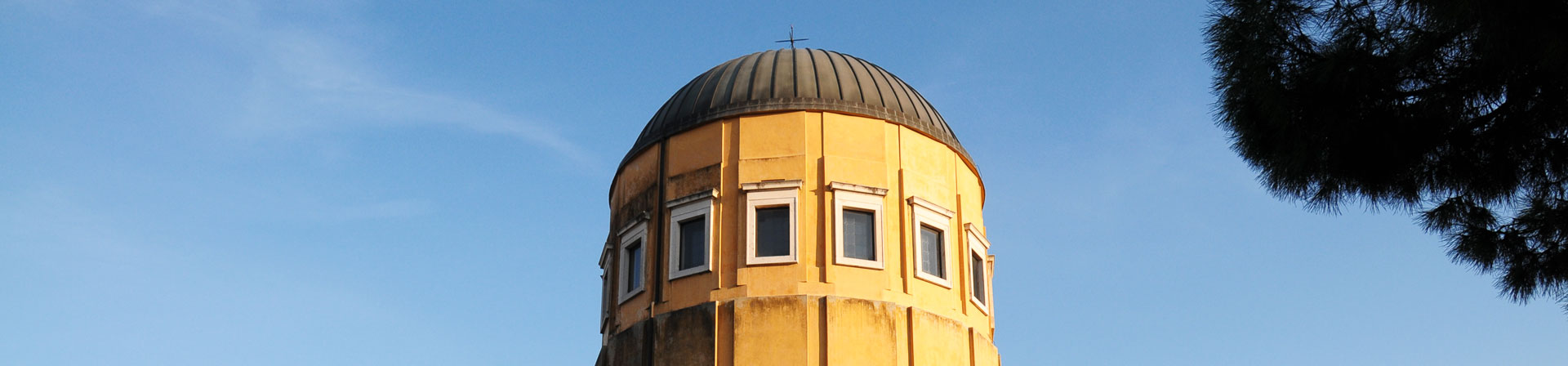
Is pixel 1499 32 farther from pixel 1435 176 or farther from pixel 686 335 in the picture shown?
pixel 686 335

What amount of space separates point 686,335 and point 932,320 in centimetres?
437

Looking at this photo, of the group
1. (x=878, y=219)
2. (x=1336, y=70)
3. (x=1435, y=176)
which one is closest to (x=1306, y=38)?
(x=1336, y=70)

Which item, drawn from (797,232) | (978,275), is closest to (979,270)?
(978,275)

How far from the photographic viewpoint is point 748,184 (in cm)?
2544

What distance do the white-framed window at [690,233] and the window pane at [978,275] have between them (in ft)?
17.8

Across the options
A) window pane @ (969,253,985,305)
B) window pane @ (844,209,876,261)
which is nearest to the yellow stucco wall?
window pane @ (844,209,876,261)

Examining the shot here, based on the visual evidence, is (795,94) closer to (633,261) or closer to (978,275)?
(633,261)

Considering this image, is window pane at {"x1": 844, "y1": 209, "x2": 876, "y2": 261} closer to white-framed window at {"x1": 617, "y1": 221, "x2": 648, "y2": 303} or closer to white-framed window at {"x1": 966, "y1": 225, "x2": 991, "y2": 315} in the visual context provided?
white-framed window at {"x1": 966, "y1": 225, "x2": 991, "y2": 315}

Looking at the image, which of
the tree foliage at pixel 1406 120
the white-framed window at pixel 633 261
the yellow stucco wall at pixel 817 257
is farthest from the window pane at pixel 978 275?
the tree foliage at pixel 1406 120

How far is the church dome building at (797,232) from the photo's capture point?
24359mm

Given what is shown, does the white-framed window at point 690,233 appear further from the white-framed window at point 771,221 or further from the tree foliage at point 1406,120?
the tree foliage at point 1406,120

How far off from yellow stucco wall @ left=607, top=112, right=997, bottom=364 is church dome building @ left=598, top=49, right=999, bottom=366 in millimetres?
30

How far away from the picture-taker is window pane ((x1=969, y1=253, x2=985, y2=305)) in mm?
27578

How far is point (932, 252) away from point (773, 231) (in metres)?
3.12
